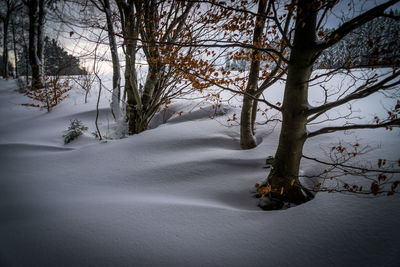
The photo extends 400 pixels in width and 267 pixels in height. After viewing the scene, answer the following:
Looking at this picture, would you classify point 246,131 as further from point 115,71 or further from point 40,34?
point 40,34

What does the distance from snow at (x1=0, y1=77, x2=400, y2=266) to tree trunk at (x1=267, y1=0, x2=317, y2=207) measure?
376 mm

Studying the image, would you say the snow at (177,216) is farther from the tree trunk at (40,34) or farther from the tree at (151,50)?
the tree trunk at (40,34)

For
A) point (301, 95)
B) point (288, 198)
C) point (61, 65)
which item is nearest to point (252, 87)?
A: point (301, 95)

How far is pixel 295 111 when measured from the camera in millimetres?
2209

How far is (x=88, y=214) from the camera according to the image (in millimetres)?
1918

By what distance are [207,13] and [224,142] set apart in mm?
3503

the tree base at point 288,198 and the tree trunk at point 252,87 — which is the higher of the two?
the tree trunk at point 252,87

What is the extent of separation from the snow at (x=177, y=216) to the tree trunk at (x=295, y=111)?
14.8 inches

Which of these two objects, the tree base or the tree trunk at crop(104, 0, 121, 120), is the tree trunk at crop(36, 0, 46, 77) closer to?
the tree trunk at crop(104, 0, 121, 120)

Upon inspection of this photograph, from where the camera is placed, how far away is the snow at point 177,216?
4.81 feet

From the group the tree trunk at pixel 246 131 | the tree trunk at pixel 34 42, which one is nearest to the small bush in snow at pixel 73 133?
the tree trunk at pixel 246 131

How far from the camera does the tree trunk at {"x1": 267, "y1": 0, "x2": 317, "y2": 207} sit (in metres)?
2.02

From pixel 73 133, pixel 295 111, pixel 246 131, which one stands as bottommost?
pixel 73 133

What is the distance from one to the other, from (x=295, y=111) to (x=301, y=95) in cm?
21
